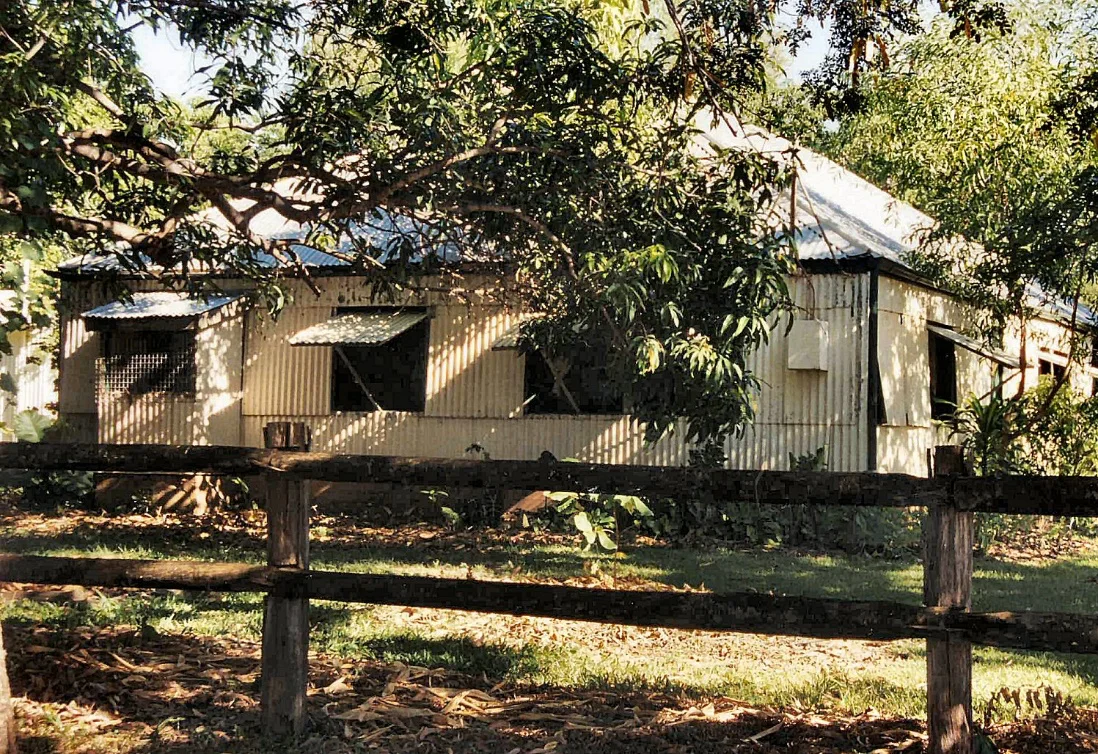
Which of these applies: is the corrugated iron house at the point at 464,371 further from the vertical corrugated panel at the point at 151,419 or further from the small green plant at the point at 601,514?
the small green plant at the point at 601,514

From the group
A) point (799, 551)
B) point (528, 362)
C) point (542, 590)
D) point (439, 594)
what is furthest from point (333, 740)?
point (528, 362)

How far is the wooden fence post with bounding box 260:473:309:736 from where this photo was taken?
5.22 m

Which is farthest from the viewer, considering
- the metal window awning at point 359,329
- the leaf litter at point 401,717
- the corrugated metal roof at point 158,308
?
the corrugated metal roof at point 158,308

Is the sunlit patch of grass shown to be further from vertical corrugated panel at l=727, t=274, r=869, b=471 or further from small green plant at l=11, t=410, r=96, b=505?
small green plant at l=11, t=410, r=96, b=505

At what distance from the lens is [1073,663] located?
7.42m

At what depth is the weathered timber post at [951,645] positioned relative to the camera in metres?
Answer: 4.63

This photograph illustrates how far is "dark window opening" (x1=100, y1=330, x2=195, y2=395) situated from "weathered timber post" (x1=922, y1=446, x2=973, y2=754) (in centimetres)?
1373

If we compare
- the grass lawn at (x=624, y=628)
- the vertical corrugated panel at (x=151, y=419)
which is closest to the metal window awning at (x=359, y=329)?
the vertical corrugated panel at (x=151, y=419)

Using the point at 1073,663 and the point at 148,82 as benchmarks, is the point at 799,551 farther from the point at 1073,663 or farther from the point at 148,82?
the point at 148,82

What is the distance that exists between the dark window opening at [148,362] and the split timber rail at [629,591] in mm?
11542

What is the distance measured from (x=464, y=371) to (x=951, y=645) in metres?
11.4

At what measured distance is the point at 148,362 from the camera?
16.9m

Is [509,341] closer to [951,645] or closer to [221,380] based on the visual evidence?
[221,380]

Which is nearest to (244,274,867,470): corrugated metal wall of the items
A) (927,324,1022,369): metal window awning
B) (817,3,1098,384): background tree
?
(817,3,1098,384): background tree
